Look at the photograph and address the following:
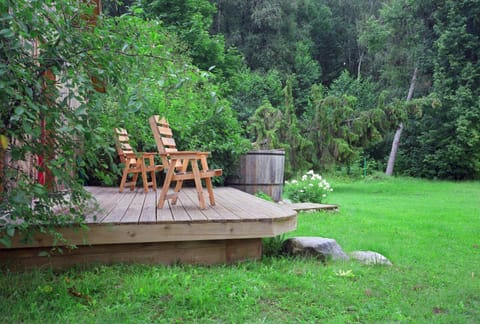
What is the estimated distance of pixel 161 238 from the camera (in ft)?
9.55

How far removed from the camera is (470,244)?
14.7 ft

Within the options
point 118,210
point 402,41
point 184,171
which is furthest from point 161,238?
point 402,41

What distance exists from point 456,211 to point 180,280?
20.2 feet

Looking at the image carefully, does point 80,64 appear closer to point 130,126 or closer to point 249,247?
point 130,126

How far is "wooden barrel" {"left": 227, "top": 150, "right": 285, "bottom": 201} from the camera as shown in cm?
656

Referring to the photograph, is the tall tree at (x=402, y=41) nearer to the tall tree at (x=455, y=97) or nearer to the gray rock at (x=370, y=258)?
the tall tree at (x=455, y=97)

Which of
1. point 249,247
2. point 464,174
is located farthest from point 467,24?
point 249,247

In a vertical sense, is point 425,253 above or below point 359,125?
Result: below

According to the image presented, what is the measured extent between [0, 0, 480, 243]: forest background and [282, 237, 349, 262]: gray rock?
1.29m

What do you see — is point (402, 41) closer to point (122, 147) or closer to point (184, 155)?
point (122, 147)

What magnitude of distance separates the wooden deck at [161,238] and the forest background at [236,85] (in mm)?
301

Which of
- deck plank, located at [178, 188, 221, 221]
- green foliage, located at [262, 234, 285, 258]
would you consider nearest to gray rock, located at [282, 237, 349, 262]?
green foliage, located at [262, 234, 285, 258]

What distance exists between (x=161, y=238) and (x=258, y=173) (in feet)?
12.4

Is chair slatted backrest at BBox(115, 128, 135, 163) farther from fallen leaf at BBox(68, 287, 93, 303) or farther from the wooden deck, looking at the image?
fallen leaf at BBox(68, 287, 93, 303)
